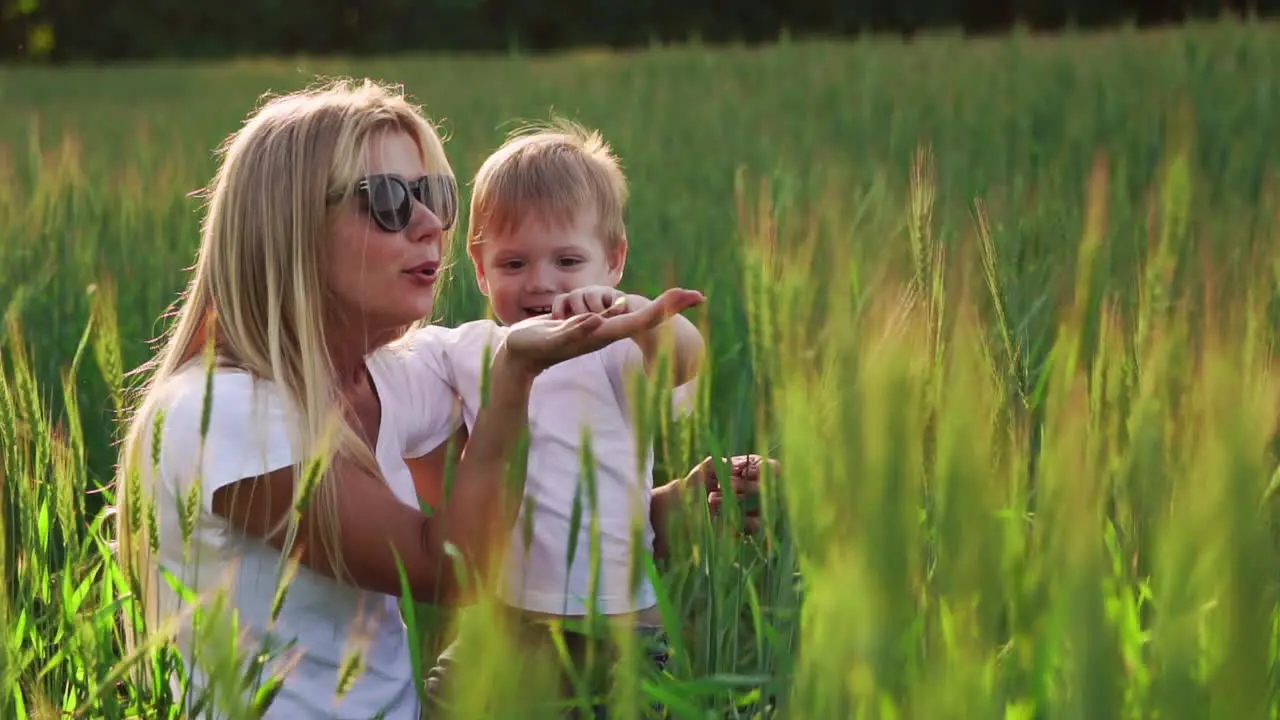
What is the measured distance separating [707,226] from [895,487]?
10.1 ft

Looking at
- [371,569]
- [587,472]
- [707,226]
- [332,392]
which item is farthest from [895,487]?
[707,226]

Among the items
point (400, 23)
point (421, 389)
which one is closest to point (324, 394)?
point (421, 389)

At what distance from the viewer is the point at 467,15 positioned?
27.3 metres

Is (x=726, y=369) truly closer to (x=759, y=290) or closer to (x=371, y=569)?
(x=371, y=569)

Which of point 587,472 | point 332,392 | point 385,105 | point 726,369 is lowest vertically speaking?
point 726,369

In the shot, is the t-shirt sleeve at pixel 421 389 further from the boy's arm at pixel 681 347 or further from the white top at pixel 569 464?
the boy's arm at pixel 681 347

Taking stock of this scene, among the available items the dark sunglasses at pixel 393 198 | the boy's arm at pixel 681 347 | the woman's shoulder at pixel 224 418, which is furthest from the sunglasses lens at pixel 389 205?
the boy's arm at pixel 681 347

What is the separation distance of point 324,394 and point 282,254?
19 cm

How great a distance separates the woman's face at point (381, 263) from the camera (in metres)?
1.66

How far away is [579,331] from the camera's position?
138 centimetres

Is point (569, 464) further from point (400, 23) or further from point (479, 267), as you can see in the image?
point (400, 23)

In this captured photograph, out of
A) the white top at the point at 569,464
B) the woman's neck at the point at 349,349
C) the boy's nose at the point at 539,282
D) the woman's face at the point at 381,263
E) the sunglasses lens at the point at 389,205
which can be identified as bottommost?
the white top at the point at 569,464

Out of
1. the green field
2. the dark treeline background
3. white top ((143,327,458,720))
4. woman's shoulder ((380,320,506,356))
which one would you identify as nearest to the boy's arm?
the green field

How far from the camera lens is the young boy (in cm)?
177
